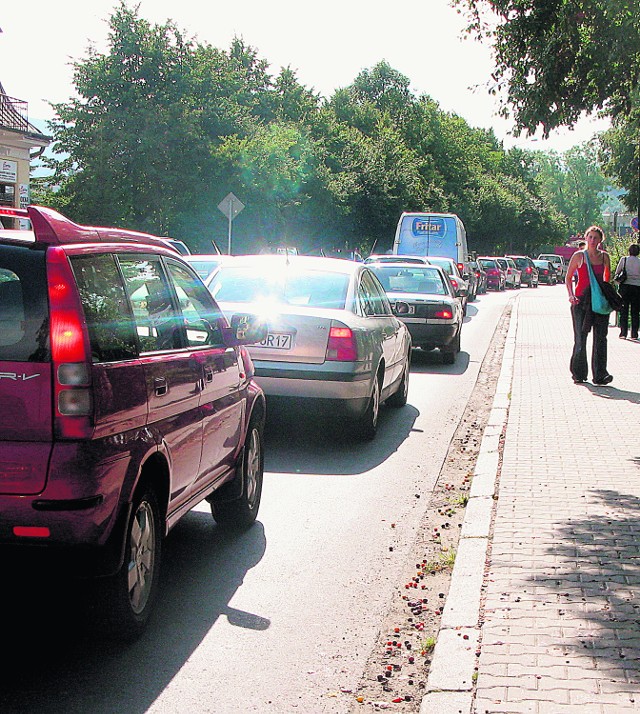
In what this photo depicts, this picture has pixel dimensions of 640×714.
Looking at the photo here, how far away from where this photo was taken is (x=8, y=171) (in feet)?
109

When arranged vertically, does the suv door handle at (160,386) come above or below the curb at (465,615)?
above

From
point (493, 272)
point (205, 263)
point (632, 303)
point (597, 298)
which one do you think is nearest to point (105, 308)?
point (597, 298)

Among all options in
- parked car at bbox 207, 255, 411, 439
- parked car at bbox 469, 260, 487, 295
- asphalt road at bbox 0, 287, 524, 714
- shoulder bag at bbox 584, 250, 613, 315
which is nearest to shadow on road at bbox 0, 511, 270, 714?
asphalt road at bbox 0, 287, 524, 714

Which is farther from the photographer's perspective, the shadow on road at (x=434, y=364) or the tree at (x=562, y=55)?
the shadow on road at (x=434, y=364)

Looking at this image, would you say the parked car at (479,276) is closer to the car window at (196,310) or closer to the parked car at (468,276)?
the parked car at (468,276)

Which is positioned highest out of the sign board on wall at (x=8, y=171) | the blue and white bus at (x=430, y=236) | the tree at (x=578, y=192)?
the tree at (x=578, y=192)

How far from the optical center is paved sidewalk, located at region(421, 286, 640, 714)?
13.5 feet

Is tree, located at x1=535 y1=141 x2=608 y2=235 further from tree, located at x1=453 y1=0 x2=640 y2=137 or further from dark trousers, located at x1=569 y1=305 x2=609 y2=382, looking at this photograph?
tree, located at x1=453 y1=0 x2=640 y2=137

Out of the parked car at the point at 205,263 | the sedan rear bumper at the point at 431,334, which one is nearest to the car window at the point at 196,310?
the sedan rear bumper at the point at 431,334

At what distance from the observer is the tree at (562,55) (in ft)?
31.6

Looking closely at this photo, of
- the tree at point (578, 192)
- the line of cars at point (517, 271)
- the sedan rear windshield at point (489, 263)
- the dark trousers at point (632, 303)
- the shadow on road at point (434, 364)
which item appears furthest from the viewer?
the tree at point (578, 192)

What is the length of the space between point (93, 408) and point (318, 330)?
5.34 meters

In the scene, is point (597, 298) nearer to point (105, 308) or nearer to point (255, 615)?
point (255, 615)

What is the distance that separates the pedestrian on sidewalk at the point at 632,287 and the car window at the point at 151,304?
18190 mm
